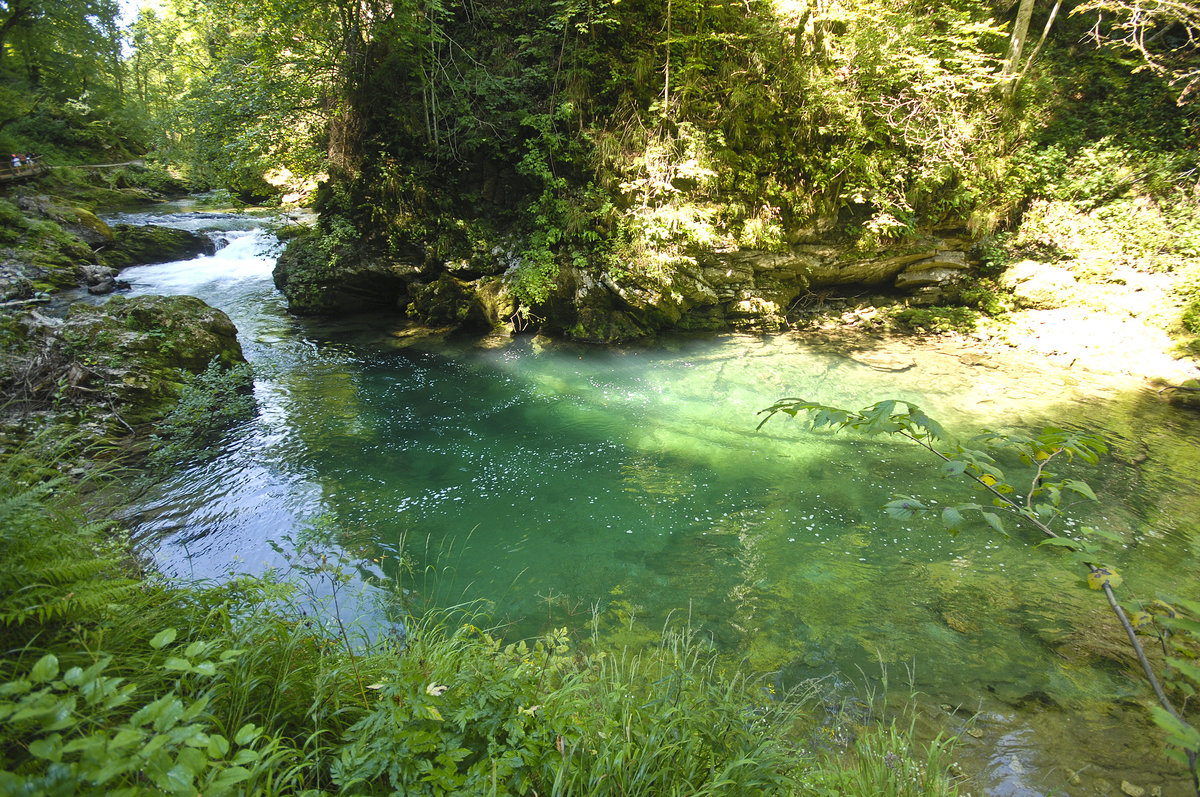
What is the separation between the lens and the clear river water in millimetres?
3236

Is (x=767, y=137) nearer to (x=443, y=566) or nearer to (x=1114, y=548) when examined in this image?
(x=1114, y=548)

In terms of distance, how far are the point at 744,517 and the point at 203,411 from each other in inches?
260

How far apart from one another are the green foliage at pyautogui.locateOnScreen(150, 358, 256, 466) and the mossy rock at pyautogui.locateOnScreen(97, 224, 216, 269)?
8.67m

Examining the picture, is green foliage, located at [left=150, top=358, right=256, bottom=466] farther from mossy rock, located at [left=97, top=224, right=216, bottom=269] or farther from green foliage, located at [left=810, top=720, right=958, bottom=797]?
mossy rock, located at [left=97, top=224, right=216, bottom=269]

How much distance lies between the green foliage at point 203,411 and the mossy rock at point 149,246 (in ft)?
28.5

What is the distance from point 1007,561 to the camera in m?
4.25

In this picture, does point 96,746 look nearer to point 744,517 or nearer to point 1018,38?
point 744,517

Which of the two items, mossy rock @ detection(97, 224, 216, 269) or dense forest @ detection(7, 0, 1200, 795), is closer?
dense forest @ detection(7, 0, 1200, 795)

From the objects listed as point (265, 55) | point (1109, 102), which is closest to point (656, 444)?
point (265, 55)

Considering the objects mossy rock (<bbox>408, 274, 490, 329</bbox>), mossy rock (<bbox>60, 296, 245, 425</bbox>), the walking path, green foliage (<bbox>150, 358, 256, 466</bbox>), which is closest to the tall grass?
green foliage (<bbox>150, 358, 256, 466</bbox>)

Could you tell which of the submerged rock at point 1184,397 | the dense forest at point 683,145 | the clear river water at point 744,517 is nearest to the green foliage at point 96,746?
the clear river water at point 744,517

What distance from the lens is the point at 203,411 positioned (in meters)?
6.06

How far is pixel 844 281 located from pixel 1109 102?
228 inches

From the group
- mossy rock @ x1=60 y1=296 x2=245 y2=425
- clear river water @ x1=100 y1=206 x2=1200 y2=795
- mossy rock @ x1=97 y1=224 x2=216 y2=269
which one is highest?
mossy rock @ x1=97 y1=224 x2=216 y2=269
